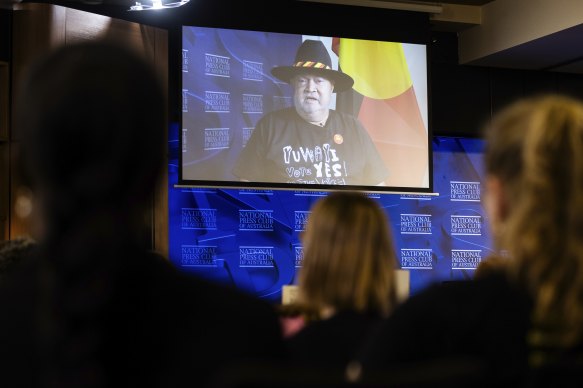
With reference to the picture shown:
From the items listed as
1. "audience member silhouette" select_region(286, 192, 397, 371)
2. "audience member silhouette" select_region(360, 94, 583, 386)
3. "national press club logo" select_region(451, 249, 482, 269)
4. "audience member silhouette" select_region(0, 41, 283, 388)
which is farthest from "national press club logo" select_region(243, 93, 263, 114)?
"audience member silhouette" select_region(0, 41, 283, 388)

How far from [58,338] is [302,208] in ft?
19.8

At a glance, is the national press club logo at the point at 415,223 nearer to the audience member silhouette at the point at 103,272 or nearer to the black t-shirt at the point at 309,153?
the black t-shirt at the point at 309,153

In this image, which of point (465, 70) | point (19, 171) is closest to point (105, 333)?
point (19, 171)

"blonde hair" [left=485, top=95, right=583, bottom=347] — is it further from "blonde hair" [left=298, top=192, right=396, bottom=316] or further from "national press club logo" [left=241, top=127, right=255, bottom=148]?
"national press club logo" [left=241, top=127, right=255, bottom=148]

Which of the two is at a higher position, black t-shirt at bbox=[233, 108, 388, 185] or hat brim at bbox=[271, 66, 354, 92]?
hat brim at bbox=[271, 66, 354, 92]

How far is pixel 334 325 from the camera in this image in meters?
1.74

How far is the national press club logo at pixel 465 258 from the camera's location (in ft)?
24.0

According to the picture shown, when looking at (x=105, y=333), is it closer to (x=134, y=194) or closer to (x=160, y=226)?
(x=134, y=194)

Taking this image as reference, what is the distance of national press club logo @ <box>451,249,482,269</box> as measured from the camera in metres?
7.31

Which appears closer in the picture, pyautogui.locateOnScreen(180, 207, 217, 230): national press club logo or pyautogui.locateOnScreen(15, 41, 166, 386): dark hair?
pyautogui.locateOnScreen(15, 41, 166, 386): dark hair

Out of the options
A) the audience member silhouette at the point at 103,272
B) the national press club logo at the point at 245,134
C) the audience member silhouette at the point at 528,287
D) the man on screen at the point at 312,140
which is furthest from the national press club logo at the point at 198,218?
the audience member silhouette at the point at 103,272

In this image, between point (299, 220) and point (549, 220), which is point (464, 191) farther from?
point (549, 220)

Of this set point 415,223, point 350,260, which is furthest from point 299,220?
point 350,260

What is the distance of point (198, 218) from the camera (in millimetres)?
6277
